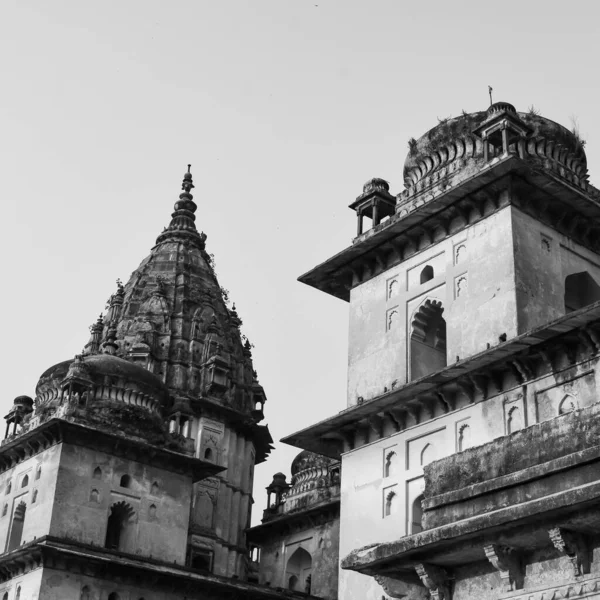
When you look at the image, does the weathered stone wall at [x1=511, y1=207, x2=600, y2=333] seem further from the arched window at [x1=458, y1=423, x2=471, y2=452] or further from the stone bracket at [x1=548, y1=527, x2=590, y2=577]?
the stone bracket at [x1=548, y1=527, x2=590, y2=577]

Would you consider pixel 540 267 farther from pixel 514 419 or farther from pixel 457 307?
pixel 514 419

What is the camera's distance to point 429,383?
63.5 ft

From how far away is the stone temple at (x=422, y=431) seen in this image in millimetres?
8406

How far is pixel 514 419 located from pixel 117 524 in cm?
1323

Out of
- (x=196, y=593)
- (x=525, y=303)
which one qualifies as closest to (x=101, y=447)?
(x=196, y=593)

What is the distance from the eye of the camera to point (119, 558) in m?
26.2

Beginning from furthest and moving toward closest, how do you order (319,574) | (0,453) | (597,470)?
(319,574), (0,453), (597,470)

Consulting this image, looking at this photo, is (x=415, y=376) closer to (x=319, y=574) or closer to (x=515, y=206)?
(x=515, y=206)

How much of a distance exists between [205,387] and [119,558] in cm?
1461

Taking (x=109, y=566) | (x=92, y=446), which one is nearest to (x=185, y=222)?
(x=92, y=446)

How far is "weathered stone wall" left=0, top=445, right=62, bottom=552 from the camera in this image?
87.0ft

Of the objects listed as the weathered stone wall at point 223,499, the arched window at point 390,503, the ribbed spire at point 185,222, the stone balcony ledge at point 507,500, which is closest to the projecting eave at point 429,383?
the arched window at point 390,503

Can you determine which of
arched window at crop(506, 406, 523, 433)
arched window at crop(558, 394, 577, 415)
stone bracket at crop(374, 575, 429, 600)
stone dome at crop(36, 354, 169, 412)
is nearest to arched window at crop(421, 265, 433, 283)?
arched window at crop(506, 406, 523, 433)

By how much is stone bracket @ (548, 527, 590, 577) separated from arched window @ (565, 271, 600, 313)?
14.4 m
